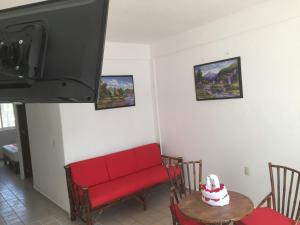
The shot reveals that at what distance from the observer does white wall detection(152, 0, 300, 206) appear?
2705 millimetres

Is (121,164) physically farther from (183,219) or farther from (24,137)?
(24,137)

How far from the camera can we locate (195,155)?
3.91m

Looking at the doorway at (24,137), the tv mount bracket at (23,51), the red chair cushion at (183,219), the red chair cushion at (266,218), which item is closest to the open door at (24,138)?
the doorway at (24,137)

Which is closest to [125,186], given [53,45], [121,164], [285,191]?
[121,164]

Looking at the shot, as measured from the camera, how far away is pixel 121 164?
12.5 ft

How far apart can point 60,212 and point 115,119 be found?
158cm

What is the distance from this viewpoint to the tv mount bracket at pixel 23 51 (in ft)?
2.80

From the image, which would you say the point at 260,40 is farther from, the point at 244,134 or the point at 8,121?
the point at 8,121

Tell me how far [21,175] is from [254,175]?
4.73m

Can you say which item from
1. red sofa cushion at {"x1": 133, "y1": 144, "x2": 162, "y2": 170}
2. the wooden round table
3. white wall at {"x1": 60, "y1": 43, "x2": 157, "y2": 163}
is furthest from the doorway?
the wooden round table

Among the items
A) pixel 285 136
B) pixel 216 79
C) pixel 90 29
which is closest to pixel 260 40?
pixel 216 79

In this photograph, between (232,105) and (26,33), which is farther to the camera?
(232,105)

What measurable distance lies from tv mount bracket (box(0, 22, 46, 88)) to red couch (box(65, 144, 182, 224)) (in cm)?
240

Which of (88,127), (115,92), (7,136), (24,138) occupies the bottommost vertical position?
(7,136)
